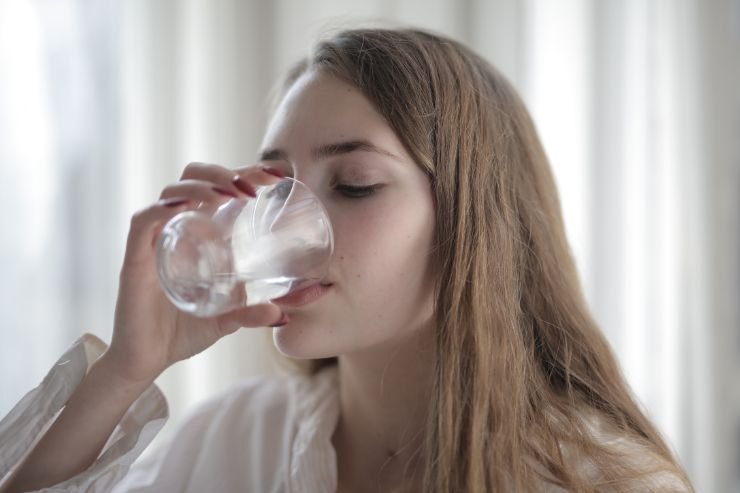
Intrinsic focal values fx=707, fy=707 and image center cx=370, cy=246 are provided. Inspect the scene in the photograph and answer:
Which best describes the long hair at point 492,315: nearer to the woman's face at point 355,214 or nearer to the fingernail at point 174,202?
the woman's face at point 355,214

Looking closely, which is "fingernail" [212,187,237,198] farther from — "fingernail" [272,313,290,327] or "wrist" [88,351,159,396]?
"wrist" [88,351,159,396]

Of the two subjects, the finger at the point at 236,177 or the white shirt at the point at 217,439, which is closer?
the finger at the point at 236,177

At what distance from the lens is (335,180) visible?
0.88 metres

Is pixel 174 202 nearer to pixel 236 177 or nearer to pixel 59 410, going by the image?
pixel 236 177

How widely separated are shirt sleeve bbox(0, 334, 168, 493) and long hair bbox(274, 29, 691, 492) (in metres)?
0.37

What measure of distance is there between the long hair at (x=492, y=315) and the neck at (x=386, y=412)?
10cm

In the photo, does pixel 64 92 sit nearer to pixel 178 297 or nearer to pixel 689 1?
pixel 178 297

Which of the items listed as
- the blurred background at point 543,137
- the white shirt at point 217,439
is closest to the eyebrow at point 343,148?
the white shirt at point 217,439

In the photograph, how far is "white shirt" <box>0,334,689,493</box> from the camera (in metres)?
0.89

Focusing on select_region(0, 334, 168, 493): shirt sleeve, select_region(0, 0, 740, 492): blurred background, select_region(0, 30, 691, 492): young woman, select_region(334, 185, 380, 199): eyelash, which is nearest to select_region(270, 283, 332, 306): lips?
select_region(0, 30, 691, 492): young woman

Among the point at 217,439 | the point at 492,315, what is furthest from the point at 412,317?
the point at 217,439

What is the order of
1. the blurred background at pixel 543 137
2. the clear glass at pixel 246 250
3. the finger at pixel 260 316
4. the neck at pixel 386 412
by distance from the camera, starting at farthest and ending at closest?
the blurred background at pixel 543 137 → the neck at pixel 386 412 → the finger at pixel 260 316 → the clear glass at pixel 246 250

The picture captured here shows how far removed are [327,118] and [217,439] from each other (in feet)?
1.89

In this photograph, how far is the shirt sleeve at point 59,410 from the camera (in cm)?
88
